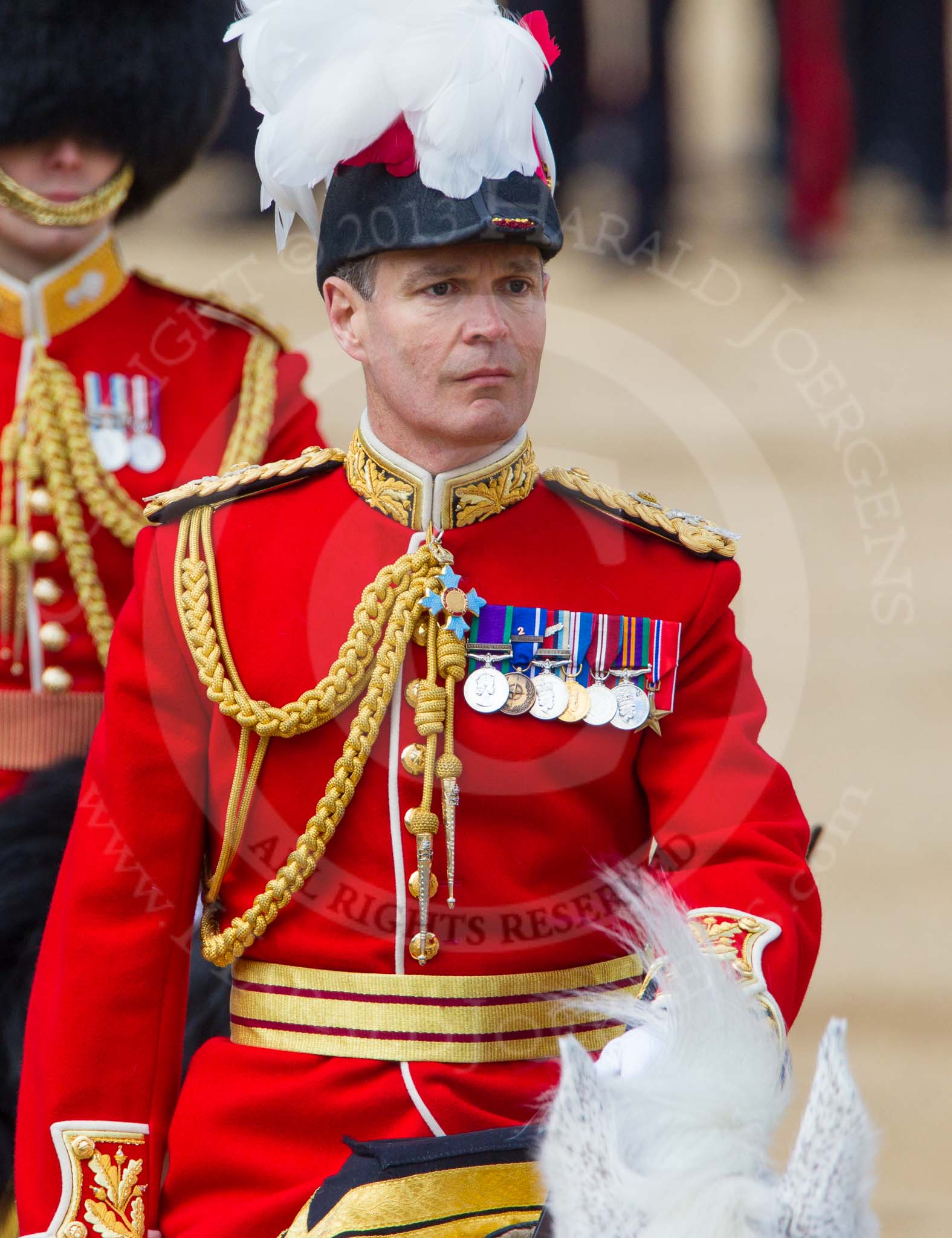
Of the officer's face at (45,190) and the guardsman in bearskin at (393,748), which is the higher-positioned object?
the officer's face at (45,190)

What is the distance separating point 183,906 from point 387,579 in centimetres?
37

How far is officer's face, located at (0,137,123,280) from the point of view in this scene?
2.42m

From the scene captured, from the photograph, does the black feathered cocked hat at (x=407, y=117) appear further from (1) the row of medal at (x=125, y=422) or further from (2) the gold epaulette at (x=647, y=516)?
(1) the row of medal at (x=125, y=422)

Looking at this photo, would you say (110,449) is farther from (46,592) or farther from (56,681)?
(56,681)

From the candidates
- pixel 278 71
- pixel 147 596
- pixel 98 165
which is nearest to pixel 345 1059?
pixel 147 596

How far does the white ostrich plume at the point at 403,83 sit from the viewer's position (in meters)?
1.58

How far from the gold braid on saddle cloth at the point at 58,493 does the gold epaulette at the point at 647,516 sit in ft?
2.30

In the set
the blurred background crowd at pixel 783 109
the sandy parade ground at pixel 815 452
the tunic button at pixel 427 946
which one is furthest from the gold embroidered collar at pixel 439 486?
the blurred background crowd at pixel 783 109

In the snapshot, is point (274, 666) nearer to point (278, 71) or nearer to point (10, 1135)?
point (278, 71)

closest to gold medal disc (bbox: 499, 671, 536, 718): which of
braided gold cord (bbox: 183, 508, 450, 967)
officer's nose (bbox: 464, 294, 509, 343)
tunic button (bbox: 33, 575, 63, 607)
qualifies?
braided gold cord (bbox: 183, 508, 450, 967)

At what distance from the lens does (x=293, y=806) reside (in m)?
1.72

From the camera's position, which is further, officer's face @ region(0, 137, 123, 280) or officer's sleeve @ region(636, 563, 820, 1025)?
officer's face @ region(0, 137, 123, 280)

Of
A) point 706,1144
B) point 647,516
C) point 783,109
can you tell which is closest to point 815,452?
point 783,109

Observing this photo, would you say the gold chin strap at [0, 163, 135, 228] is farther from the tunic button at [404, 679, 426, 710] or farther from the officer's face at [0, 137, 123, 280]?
the tunic button at [404, 679, 426, 710]
